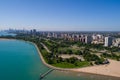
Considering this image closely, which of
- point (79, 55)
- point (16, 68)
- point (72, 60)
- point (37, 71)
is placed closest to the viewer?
point (37, 71)

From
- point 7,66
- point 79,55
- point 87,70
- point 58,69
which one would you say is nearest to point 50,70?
point 58,69

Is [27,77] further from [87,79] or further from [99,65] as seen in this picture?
[99,65]

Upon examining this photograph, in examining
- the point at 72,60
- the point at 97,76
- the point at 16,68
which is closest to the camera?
the point at 97,76

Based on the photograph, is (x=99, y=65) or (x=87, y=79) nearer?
(x=87, y=79)

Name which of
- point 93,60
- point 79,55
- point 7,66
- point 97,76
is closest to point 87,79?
point 97,76

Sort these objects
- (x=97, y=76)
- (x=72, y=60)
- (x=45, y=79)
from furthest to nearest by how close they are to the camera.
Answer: (x=72, y=60) < (x=97, y=76) < (x=45, y=79)

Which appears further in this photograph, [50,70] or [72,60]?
[72,60]

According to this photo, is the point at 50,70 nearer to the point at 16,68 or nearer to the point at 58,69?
the point at 58,69

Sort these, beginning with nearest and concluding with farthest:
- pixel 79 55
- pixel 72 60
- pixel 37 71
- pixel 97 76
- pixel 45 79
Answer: pixel 45 79 < pixel 97 76 < pixel 37 71 < pixel 72 60 < pixel 79 55

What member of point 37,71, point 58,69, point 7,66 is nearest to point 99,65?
point 58,69
